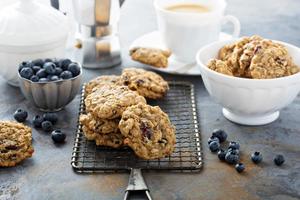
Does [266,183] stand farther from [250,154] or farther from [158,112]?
[158,112]

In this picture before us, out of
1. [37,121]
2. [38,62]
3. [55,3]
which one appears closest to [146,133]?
[37,121]

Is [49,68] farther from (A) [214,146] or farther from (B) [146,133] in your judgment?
(A) [214,146]

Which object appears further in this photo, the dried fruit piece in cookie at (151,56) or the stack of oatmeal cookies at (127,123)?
the dried fruit piece in cookie at (151,56)

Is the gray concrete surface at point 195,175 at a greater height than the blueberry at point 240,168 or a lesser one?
lesser

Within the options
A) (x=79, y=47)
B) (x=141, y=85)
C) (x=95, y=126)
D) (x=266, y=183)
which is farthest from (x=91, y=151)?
(x=79, y=47)

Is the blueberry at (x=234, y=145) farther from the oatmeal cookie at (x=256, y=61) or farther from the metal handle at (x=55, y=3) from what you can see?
the metal handle at (x=55, y=3)

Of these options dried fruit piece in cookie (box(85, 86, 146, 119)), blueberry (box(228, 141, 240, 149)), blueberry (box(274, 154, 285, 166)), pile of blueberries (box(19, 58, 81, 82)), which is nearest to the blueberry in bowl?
pile of blueberries (box(19, 58, 81, 82))

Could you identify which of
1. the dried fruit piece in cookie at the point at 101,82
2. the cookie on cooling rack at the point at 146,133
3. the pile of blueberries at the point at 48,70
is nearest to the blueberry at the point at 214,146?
the cookie on cooling rack at the point at 146,133
